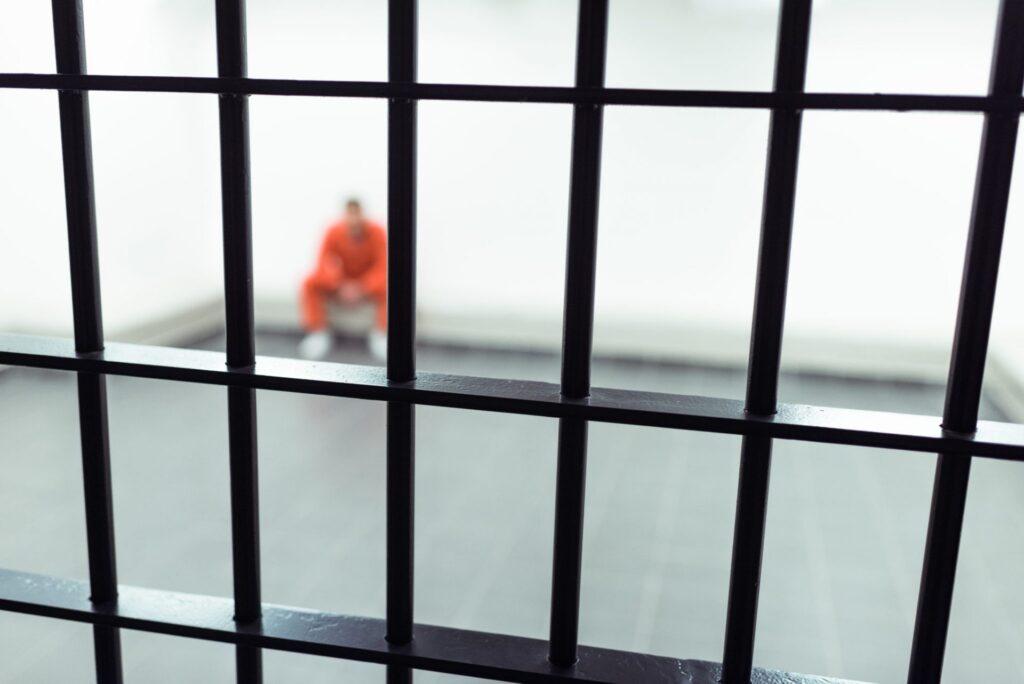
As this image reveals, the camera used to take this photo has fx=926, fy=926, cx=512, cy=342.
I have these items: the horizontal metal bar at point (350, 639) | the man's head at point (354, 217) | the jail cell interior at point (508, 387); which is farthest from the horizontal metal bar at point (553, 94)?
the man's head at point (354, 217)

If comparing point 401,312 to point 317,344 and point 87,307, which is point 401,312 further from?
point 317,344

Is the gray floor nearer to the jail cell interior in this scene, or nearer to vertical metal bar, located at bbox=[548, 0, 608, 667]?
the jail cell interior

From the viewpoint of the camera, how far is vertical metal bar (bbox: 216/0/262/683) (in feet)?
2.90

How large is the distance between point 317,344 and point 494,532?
10.9 feet

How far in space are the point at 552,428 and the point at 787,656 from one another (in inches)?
95.2

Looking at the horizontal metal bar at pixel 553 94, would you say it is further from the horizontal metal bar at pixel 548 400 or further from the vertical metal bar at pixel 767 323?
the horizontal metal bar at pixel 548 400

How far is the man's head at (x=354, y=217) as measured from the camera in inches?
241

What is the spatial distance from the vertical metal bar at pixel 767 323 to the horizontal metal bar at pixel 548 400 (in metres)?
0.03

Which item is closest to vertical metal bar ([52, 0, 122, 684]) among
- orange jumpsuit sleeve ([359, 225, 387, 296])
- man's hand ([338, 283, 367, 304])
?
orange jumpsuit sleeve ([359, 225, 387, 296])

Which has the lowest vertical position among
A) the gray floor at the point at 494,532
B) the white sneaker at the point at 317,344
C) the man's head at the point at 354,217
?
the gray floor at the point at 494,532

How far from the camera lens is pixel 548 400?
85cm

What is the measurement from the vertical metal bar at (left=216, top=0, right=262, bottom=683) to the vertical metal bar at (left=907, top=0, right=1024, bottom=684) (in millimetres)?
657

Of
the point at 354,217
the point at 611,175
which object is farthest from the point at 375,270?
the point at 611,175

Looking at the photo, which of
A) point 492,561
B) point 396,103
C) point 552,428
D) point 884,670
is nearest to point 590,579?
point 492,561
